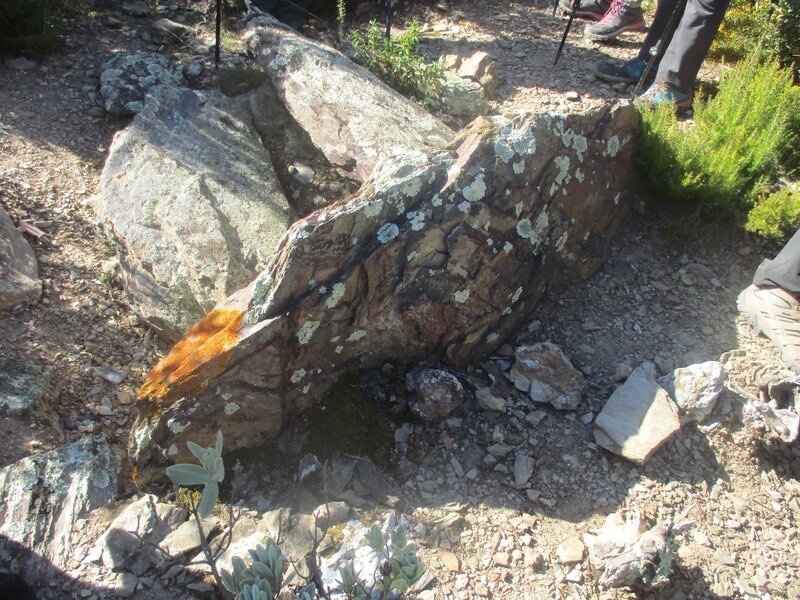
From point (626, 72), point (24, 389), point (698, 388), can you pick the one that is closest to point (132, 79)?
point (24, 389)

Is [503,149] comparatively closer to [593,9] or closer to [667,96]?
[667,96]

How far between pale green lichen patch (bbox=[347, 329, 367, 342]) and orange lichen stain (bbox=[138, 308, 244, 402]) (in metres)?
0.59

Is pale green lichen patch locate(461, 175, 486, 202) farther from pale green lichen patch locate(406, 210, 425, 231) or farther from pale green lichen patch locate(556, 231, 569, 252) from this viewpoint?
pale green lichen patch locate(556, 231, 569, 252)

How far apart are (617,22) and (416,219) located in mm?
4525

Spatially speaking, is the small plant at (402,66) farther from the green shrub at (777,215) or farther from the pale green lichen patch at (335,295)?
the pale green lichen patch at (335,295)

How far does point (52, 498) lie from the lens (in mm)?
3143

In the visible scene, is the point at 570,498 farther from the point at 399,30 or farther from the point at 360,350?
the point at 399,30

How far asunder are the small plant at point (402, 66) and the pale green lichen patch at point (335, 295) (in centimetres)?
301

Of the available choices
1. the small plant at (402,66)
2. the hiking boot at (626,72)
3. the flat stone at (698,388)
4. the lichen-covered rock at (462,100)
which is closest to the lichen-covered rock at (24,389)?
the flat stone at (698,388)

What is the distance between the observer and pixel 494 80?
6016 millimetres

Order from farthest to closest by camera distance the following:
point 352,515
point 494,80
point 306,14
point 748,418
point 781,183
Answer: point 306,14, point 494,80, point 781,183, point 748,418, point 352,515

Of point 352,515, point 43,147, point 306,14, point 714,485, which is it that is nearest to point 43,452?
point 352,515

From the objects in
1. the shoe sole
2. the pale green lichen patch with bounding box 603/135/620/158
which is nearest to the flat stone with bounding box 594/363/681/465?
the pale green lichen patch with bounding box 603/135/620/158

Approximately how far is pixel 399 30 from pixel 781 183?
416cm
